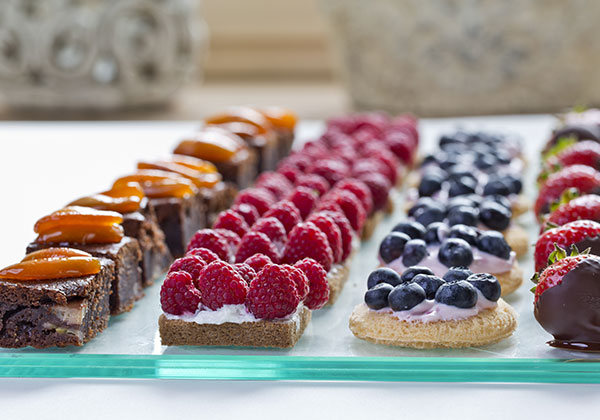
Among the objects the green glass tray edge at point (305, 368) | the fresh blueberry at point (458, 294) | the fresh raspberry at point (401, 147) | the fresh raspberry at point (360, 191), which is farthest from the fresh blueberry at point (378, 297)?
the fresh raspberry at point (401, 147)

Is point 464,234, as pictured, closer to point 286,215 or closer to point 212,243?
point 286,215

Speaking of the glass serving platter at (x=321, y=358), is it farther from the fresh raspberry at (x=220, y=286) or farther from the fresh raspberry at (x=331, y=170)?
the fresh raspberry at (x=331, y=170)

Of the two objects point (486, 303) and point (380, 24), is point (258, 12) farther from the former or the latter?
point (486, 303)

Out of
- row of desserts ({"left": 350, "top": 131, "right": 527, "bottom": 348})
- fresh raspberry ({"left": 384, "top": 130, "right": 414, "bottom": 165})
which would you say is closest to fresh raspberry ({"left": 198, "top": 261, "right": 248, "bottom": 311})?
row of desserts ({"left": 350, "top": 131, "right": 527, "bottom": 348})

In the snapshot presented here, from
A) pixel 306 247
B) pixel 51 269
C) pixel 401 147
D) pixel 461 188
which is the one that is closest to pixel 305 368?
pixel 306 247

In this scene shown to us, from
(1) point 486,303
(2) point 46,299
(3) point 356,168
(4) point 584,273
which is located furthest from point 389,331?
(3) point 356,168
